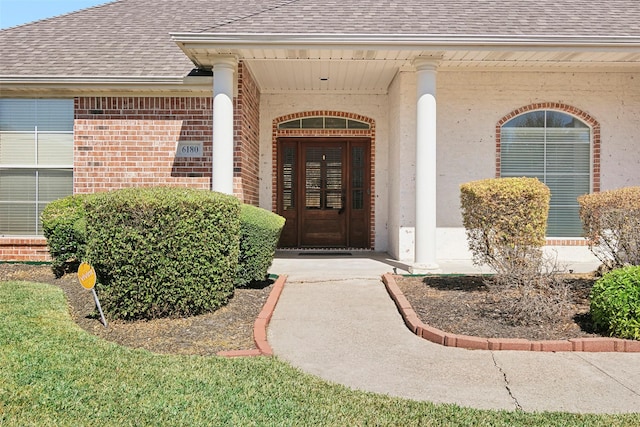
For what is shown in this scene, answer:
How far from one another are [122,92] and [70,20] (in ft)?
13.2

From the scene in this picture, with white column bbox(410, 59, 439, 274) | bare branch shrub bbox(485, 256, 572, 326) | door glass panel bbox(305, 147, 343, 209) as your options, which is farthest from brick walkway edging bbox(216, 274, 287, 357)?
door glass panel bbox(305, 147, 343, 209)

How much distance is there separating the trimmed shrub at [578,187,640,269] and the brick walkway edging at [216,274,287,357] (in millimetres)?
4118

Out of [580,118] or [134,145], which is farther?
[580,118]

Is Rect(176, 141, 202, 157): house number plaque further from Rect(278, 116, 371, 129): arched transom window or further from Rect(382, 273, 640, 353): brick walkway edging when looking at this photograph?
Rect(382, 273, 640, 353): brick walkway edging

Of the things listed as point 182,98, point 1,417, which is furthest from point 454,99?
point 1,417

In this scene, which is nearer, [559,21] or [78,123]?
[559,21]

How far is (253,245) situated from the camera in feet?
21.9

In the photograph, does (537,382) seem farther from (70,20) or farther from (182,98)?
(70,20)

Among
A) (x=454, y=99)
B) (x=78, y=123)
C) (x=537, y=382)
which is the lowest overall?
(x=537, y=382)

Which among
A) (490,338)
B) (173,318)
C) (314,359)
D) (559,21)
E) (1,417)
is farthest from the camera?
(559,21)

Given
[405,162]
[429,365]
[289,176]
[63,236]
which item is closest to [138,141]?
[63,236]

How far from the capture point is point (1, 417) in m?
3.10

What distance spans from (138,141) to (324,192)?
14.1ft

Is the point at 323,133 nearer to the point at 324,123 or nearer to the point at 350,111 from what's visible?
the point at 324,123
